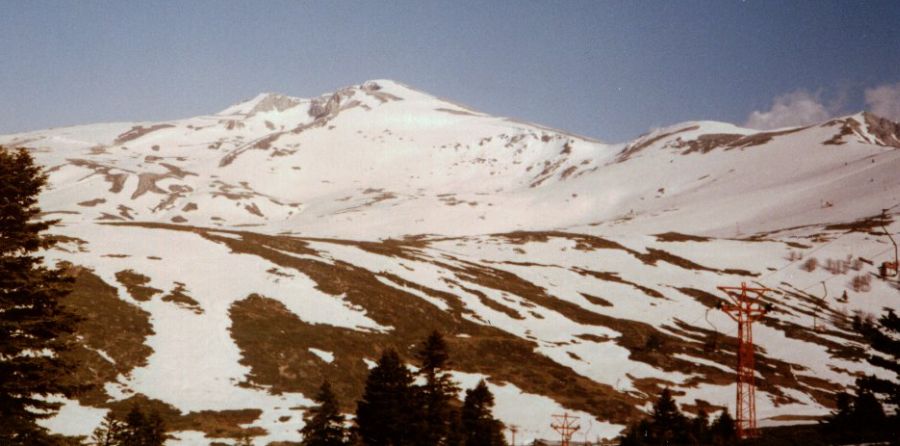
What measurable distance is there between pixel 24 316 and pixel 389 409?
19.4 m

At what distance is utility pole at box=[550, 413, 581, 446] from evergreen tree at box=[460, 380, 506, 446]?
330 inches

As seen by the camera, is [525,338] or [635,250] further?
[635,250]

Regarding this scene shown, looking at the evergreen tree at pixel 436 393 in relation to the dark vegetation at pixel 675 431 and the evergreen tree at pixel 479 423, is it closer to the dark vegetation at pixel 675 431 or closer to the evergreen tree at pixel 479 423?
the evergreen tree at pixel 479 423

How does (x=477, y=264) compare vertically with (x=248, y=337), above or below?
above

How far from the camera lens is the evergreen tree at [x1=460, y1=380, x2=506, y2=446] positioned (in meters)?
Result: 35.7

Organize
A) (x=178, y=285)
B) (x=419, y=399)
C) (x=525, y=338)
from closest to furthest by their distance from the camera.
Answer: (x=419, y=399) < (x=178, y=285) < (x=525, y=338)

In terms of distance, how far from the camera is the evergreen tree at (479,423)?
35688 millimetres

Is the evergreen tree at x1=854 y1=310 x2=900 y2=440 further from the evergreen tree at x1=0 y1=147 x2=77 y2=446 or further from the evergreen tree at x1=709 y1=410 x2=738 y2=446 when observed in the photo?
the evergreen tree at x1=0 y1=147 x2=77 y2=446

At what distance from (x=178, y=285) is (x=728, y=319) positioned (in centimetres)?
9206

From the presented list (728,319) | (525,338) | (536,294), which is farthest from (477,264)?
(728,319)

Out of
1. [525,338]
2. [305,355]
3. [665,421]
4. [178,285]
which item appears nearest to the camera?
[665,421]

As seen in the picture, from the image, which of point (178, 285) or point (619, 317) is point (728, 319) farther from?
point (178, 285)

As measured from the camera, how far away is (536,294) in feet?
294

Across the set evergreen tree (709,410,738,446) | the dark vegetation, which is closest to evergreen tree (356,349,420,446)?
the dark vegetation
